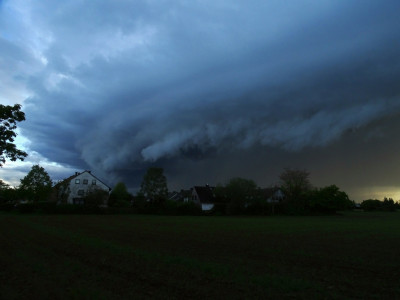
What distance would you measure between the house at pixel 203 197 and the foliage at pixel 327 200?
2878 centimetres

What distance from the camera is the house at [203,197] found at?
317 ft

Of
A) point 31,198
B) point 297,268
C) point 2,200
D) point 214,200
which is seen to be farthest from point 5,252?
point 214,200

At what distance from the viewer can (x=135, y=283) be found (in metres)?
8.51

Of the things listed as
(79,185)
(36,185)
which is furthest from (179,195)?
(36,185)

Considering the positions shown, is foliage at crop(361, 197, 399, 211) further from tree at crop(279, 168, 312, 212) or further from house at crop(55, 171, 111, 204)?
house at crop(55, 171, 111, 204)

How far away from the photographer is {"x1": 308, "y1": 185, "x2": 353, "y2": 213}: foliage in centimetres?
8231

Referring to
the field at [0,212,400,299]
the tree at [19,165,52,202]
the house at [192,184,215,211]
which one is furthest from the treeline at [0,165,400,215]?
the field at [0,212,400,299]

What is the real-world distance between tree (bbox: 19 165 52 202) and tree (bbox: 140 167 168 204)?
2383cm

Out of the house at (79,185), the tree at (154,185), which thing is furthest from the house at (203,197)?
the house at (79,185)

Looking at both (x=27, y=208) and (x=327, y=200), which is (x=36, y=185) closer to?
(x=27, y=208)

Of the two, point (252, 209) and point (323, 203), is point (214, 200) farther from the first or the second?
point (323, 203)

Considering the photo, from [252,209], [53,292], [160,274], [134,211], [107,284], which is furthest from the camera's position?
[252,209]

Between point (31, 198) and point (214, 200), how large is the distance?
49806mm

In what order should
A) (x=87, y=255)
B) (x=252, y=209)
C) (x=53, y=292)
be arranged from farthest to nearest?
1. (x=252, y=209)
2. (x=87, y=255)
3. (x=53, y=292)
